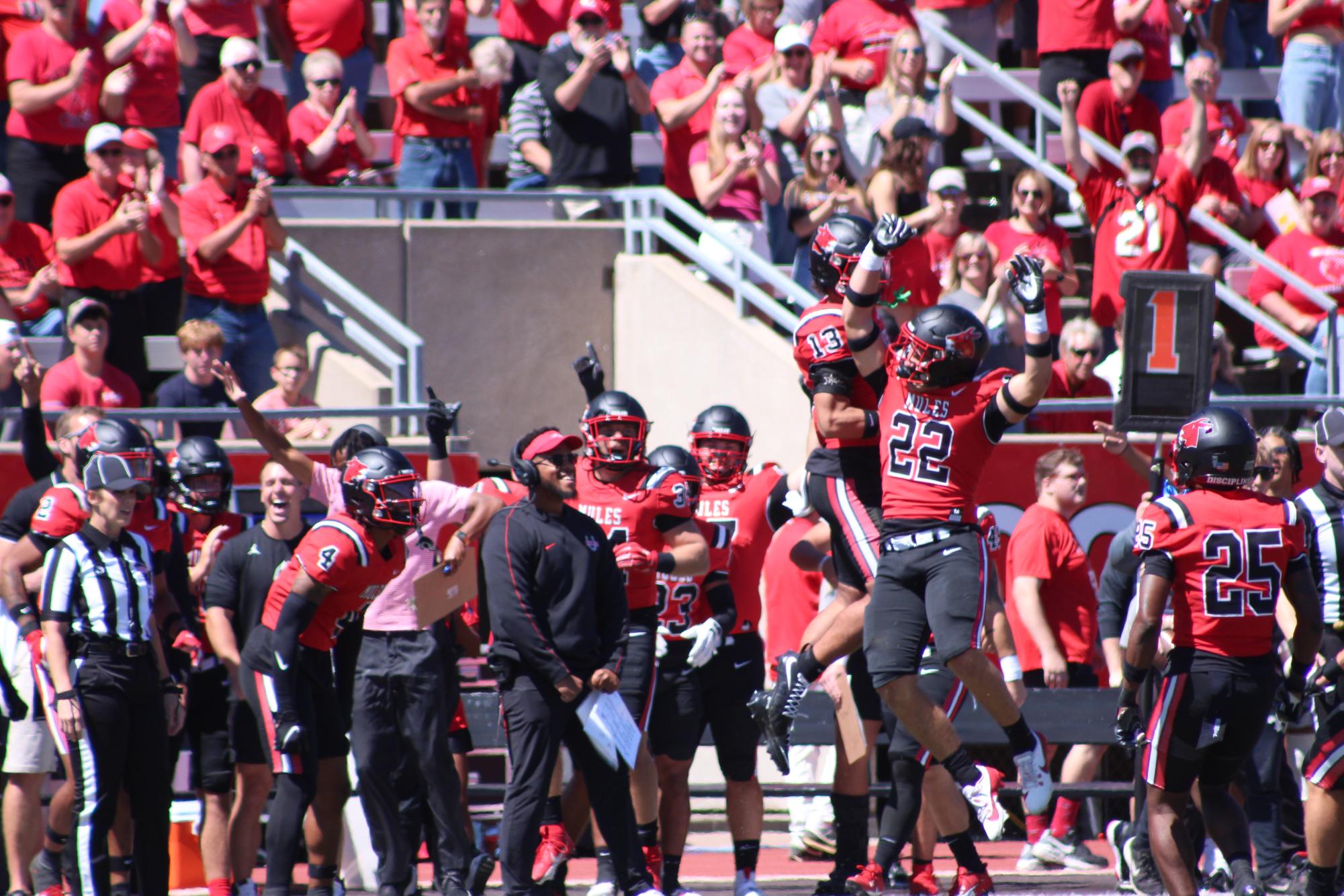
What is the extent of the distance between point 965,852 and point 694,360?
5405 millimetres

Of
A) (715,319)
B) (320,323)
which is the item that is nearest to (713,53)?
(715,319)

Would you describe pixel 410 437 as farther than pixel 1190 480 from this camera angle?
Yes

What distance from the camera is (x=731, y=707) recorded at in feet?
31.6

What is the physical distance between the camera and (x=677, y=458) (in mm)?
9734

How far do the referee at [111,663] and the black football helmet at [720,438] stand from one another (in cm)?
287

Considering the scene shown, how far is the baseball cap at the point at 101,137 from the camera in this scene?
11719mm

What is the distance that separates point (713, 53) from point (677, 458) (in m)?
5.23

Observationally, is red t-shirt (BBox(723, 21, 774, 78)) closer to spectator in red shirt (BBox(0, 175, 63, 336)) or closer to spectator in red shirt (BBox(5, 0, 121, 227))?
spectator in red shirt (BBox(5, 0, 121, 227))

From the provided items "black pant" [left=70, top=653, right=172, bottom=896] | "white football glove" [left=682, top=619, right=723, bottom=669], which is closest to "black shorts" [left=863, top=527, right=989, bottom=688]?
"white football glove" [left=682, top=619, right=723, bottom=669]

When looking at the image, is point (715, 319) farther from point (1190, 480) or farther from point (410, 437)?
point (1190, 480)

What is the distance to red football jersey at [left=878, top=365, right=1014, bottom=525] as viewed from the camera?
8352mm

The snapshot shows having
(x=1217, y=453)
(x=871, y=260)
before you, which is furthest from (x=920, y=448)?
(x=1217, y=453)

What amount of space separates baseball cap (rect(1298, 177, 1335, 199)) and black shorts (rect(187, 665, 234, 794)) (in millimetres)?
8206

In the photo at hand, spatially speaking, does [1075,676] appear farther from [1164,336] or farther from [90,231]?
[90,231]
